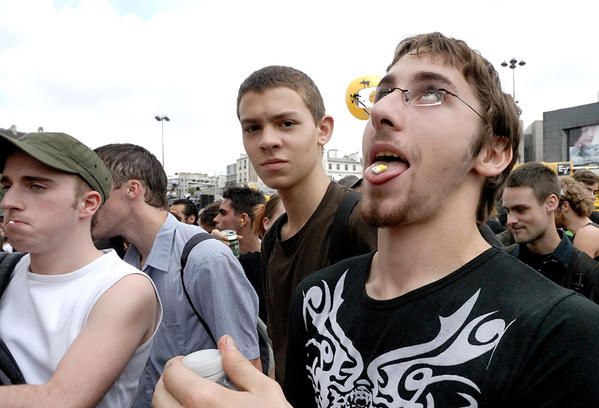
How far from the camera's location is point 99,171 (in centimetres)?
219

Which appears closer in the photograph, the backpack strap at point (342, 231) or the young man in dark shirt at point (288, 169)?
the backpack strap at point (342, 231)

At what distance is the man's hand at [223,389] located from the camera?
0.82 meters

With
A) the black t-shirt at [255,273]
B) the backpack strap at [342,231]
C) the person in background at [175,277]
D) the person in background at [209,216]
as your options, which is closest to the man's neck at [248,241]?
the black t-shirt at [255,273]

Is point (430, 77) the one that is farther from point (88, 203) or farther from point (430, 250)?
point (88, 203)

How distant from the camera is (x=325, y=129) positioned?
103 inches

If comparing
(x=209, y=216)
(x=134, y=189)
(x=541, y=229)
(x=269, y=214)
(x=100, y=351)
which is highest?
(x=134, y=189)

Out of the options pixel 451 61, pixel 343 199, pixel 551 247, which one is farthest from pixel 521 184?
pixel 451 61

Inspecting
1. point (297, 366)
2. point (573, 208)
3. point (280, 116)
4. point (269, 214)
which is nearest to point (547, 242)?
point (573, 208)

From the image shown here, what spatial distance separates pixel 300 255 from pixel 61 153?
1166mm

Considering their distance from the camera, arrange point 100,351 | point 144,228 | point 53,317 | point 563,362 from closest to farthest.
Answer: point 563,362 < point 100,351 < point 53,317 < point 144,228

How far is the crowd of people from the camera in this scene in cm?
106

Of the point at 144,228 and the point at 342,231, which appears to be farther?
the point at 144,228

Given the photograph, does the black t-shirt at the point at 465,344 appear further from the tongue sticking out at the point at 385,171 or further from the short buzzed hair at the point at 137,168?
the short buzzed hair at the point at 137,168

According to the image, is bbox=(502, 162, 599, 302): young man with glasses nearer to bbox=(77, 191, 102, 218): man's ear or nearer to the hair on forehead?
the hair on forehead
